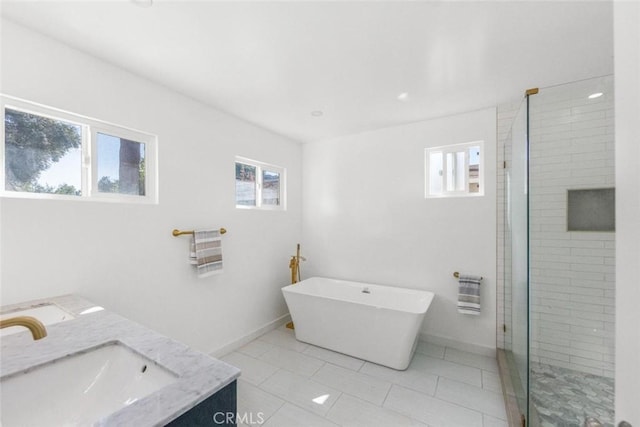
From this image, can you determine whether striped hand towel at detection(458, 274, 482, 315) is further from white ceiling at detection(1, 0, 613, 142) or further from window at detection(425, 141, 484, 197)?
white ceiling at detection(1, 0, 613, 142)

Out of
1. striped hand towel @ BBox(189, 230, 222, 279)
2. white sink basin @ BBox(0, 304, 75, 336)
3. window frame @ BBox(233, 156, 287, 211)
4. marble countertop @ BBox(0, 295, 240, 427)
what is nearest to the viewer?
marble countertop @ BBox(0, 295, 240, 427)

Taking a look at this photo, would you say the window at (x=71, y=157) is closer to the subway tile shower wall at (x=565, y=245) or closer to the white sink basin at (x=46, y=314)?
the white sink basin at (x=46, y=314)

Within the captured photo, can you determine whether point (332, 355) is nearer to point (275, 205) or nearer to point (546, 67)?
point (275, 205)

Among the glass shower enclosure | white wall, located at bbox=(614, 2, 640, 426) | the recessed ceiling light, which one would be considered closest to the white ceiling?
the recessed ceiling light

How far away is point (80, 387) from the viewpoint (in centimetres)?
93

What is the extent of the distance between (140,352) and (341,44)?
1.93 meters

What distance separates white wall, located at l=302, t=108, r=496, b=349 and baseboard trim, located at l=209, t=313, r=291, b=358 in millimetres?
Answer: 705

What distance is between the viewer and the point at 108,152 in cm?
199

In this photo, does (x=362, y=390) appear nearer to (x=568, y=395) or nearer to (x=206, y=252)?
(x=568, y=395)

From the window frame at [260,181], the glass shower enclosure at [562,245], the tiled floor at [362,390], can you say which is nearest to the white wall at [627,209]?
the glass shower enclosure at [562,245]

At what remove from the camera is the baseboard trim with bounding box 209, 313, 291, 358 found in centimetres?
269

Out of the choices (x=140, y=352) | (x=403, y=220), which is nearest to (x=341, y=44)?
(x=140, y=352)

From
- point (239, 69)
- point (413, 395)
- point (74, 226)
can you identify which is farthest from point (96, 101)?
point (413, 395)

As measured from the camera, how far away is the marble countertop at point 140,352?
66cm
